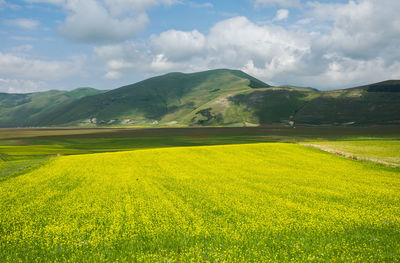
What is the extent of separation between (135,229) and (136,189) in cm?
865

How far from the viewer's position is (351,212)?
14.5 meters

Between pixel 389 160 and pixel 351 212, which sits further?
pixel 389 160

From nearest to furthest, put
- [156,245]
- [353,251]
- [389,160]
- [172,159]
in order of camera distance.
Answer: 1. [353,251]
2. [156,245]
3. [389,160]
4. [172,159]

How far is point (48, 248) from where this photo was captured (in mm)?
10648

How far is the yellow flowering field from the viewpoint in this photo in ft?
33.6

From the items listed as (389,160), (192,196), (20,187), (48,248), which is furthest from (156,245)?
(389,160)

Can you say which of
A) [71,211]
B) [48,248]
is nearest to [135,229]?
[48,248]

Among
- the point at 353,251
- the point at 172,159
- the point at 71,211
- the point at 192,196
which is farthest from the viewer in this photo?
the point at 172,159

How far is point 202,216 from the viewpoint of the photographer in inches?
551

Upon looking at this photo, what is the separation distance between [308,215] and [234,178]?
10994mm

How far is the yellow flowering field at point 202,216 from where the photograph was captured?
403 inches

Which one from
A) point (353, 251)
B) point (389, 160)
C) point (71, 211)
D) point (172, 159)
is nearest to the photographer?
point (353, 251)

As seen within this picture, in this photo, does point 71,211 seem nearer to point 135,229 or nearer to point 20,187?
point 135,229

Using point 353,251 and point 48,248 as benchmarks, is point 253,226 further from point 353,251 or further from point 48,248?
point 48,248
